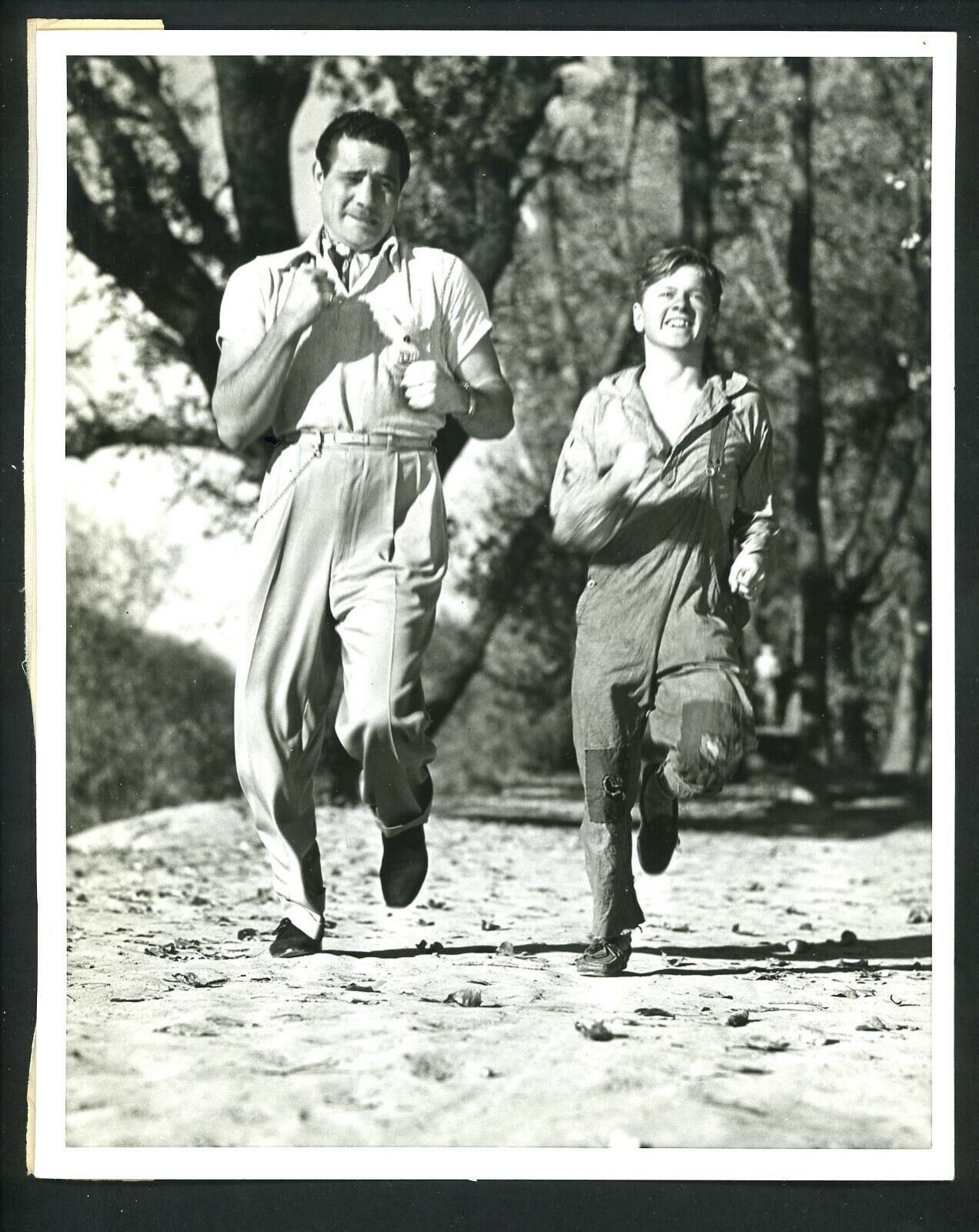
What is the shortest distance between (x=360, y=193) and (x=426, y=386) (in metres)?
0.74

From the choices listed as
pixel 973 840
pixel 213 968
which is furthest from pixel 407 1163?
pixel 973 840

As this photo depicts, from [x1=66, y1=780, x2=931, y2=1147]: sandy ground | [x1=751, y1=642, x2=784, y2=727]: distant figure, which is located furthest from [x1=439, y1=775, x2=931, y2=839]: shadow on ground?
[x1=66, y1=780, x2=931, y2=1147]: sandy ground

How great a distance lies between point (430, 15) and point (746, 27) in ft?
3.55

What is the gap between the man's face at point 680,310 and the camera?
583 centimetres

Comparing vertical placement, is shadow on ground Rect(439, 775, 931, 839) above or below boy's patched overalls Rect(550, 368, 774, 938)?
below

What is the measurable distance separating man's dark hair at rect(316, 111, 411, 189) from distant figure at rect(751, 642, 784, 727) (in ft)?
10.9

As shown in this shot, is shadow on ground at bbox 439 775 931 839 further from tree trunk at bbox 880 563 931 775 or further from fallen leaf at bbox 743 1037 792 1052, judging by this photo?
fallen leaf at bbox 743 1037 792 1052

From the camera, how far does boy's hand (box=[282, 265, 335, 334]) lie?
559 centimetres

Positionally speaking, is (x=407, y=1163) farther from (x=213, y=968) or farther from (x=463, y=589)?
(x=463, y=589)

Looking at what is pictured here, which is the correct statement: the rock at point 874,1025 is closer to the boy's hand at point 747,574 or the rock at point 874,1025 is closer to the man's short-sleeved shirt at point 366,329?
the boy's hand at point 747,574

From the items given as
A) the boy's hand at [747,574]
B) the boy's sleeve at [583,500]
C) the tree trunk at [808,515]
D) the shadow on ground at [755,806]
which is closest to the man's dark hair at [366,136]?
the boy's sleeve at [583,500]

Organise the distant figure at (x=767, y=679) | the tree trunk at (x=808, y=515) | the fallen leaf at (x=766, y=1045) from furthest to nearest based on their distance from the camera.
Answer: the distant figure at (x=767, y=679), the tree trunk at (x=808, y=515), the fallen leaf at (x=766, y=1045)

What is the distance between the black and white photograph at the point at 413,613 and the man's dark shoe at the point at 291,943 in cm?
1

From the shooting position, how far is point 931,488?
5883 millimetres
